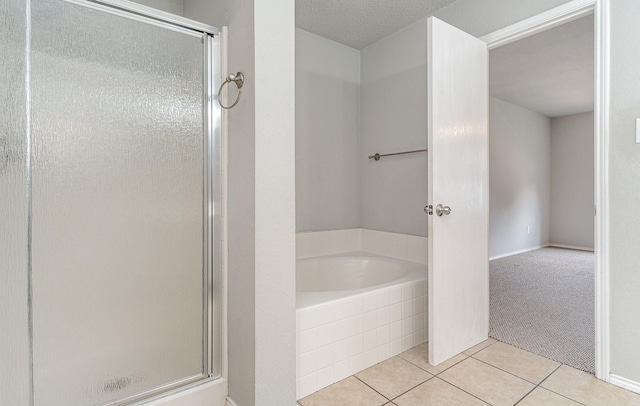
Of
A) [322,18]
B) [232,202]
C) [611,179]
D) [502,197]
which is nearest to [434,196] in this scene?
[611,179]

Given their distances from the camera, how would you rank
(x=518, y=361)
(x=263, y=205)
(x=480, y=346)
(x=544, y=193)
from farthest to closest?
(x=544, y=193)
(x=480, y=346)
(x=518, y=361)
(x=263, y=205)

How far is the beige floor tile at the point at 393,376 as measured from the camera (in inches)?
66.2

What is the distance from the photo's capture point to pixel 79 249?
135 cm

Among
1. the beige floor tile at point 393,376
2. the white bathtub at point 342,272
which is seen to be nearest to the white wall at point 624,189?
the beige floor tile at point 393,376

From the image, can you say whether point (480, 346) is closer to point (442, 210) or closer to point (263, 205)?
point (442, 210)

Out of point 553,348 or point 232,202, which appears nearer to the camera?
point 232,202

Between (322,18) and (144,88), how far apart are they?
1670mm

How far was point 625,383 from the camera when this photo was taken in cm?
162

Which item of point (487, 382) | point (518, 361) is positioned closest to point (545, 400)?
point (487, 382)

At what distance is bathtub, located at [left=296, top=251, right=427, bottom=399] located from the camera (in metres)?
1.65

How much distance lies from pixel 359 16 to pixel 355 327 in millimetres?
2201

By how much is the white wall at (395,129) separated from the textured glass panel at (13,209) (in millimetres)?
2332

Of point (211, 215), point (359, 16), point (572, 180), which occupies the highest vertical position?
point (359, 16)

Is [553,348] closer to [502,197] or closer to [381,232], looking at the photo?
[381,232]
